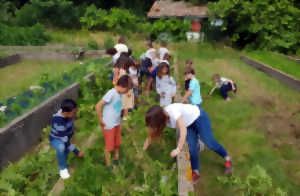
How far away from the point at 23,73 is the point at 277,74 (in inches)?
406

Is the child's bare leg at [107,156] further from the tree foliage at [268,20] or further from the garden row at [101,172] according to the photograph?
the tree foliage at [268,20]

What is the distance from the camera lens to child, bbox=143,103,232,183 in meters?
2.57

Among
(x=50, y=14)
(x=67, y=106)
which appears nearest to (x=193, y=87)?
(x=67, y=106)

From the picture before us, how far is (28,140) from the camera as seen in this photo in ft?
14.4

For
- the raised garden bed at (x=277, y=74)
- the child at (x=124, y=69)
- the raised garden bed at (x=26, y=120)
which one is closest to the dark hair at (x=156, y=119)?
the child at (x=124, y=69)

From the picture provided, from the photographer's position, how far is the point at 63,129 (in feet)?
11.0

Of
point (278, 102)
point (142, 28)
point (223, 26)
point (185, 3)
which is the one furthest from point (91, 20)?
point (278, 102)

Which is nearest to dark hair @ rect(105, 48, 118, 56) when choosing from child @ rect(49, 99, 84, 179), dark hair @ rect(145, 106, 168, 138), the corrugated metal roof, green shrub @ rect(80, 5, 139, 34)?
child @ rect(49, 99, 84, 179)

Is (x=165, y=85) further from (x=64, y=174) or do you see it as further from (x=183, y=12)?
(x=183, y=12)

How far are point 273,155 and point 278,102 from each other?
125 inches

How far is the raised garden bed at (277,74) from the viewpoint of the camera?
7.86m

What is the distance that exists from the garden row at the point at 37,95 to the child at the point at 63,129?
131cm

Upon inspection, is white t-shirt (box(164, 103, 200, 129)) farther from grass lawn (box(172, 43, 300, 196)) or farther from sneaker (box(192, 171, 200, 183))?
grass lawn (box(172, 43, 300, 196))

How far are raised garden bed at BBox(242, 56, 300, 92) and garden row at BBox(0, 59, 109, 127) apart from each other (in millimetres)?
6947
